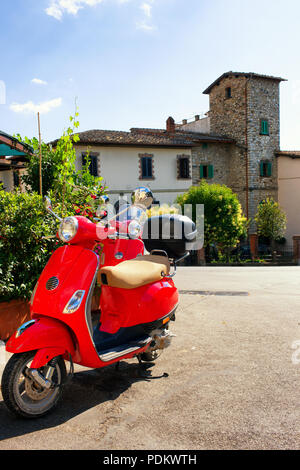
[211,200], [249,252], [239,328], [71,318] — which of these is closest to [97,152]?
[211,200]

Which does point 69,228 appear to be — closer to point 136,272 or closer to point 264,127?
point 136,272

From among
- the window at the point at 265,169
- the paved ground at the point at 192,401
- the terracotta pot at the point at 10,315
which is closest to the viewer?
the paved ground at the point at 192,401

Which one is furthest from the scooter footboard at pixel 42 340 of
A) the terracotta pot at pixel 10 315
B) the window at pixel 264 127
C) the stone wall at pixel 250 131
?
the window at pixel 264 127

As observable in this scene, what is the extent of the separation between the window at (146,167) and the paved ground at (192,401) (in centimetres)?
2609

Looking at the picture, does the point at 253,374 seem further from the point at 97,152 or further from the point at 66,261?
the point at 97,152

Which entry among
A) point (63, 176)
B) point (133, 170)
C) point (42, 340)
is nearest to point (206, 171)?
point (133, 170)

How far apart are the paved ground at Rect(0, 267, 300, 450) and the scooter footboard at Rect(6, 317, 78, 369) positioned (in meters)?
0.48

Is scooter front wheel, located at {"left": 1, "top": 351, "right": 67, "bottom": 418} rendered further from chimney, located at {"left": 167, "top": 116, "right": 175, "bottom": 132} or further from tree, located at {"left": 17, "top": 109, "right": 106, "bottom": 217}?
chimney, located at {"left": 167, "top": 116, "right": 175, "bottom": 132}

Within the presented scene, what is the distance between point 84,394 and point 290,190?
33767 mm

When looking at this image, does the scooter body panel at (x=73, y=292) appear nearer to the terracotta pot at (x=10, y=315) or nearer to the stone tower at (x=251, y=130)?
the terracotta pot at (x=10, y=315)

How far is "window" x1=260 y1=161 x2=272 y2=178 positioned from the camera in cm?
3395

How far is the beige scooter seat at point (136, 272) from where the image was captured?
352 cm

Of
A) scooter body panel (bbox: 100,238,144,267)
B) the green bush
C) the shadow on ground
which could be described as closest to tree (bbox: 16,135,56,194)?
the green bush

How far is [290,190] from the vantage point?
Result: 34562 mm
